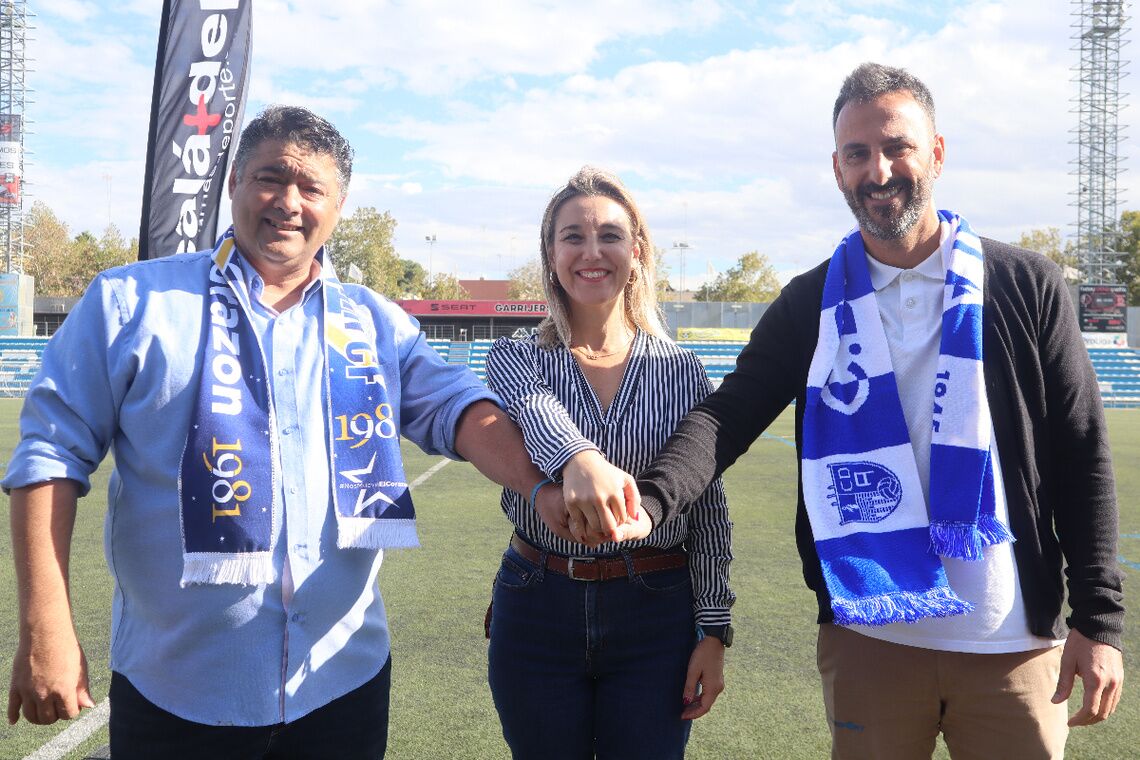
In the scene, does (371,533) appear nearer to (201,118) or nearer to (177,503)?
(177,503)

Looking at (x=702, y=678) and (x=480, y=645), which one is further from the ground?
(x=702, y=678)

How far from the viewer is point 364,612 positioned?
6.78 ft

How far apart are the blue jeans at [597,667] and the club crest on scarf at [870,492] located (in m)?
0.50

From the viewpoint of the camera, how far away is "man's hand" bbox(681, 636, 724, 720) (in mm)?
2322

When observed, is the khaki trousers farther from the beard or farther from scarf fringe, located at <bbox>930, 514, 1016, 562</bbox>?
the beard

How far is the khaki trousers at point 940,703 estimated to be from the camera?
2143 millimetres

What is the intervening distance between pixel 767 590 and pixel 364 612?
4.15m

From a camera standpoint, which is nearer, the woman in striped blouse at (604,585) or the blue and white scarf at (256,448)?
the blue and white scarf at (256,448)

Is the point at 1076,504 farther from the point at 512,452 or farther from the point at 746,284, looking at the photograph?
the point at 746,284

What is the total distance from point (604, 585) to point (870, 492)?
689 millimetres

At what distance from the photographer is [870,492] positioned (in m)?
2.25

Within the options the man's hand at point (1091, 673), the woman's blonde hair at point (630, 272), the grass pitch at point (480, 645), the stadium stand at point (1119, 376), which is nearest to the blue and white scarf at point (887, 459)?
the man's hand at point (1091, 673)

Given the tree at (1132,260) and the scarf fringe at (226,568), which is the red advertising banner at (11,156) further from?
the tree at (1132,260)

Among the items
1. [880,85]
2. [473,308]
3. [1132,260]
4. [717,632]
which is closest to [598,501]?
[717,632]
